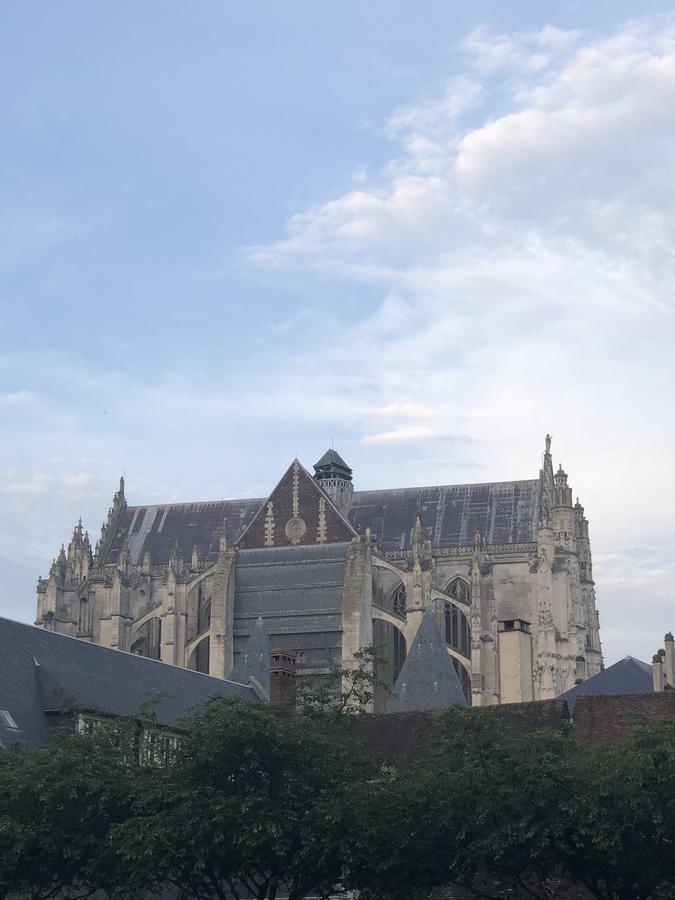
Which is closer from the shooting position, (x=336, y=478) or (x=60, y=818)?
(x=60, y=818)

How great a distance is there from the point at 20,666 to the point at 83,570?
41491 millimetres

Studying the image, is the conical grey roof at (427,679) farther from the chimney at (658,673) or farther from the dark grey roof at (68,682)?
the dark grey roof at (68,682)

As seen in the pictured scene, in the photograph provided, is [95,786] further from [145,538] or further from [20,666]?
[145,538]

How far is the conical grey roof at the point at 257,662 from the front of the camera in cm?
5688

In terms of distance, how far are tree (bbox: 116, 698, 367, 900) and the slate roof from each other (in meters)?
Answer: 45.6

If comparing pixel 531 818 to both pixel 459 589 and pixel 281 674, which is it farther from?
pixel 459 589

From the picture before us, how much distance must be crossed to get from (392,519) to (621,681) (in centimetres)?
2636

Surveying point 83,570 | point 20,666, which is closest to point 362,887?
point 20,666

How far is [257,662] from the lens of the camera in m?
58.5

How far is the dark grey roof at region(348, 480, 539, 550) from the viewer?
76250 millimetres

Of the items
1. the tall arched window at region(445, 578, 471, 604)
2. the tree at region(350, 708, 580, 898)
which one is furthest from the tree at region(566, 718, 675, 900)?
the tall arched window at region(445, 578, 471, 604)

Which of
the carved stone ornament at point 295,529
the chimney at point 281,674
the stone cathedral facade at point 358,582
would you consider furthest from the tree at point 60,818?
the carved stone ornament at point 295,529

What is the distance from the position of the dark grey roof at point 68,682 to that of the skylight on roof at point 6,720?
118 mm

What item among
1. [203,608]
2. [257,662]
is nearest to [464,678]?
[203,608]
